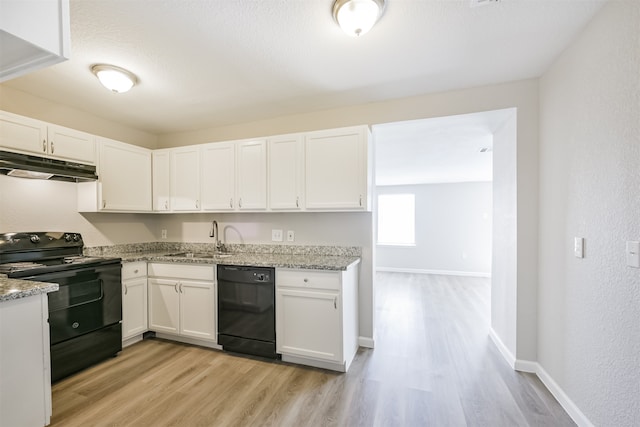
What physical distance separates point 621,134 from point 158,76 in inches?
123

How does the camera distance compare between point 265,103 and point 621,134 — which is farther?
point 265,103

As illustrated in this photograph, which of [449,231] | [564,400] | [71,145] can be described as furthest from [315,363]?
[449,231]

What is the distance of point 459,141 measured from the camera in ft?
11.7

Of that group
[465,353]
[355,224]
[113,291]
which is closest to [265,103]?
[355,224]

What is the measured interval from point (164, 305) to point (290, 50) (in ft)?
8.96

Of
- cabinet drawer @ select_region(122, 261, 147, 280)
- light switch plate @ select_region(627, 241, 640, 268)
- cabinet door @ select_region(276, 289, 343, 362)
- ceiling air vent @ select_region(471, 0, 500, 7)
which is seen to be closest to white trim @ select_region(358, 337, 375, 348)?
A: cabinet door @ select_region(276, 289, 343, 362)

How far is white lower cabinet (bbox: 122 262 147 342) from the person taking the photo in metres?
2.70

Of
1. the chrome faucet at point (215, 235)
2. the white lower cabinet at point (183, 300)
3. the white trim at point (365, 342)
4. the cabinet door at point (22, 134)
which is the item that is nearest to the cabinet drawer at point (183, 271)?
the white lower cabinet at point (183, 300)

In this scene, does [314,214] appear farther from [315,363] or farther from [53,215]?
[53,215]

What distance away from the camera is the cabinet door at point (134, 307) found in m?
2.70

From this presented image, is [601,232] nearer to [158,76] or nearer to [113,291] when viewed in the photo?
[158,76]

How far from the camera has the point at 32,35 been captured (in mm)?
825

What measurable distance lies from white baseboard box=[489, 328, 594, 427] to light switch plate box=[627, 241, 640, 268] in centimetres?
105

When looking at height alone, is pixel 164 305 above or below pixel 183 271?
Result: below
